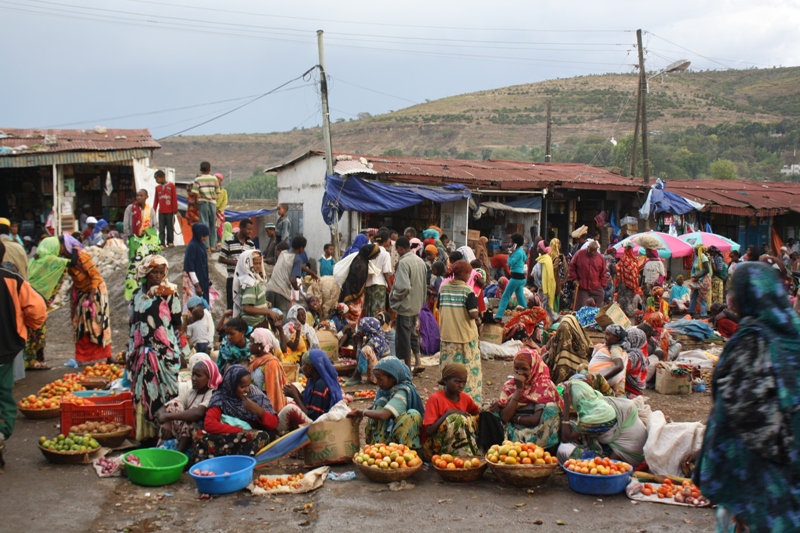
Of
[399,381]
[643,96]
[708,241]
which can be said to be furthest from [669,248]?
[399,381]

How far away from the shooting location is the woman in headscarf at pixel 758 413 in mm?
3049

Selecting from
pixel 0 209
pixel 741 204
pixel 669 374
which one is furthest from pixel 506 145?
pixel 669 374

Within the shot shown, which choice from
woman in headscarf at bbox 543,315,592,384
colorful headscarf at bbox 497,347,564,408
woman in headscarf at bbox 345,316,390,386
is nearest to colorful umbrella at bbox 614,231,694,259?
woman in headscarf at bbox 345,316,390,386

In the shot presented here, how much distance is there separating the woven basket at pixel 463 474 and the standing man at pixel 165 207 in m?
9.89

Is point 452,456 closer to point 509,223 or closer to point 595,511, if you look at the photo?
point 595,511

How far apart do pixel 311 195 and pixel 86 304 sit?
10.2 meters

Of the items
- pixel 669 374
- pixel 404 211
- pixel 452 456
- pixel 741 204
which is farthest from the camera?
pixel 741 204

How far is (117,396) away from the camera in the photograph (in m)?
7.14

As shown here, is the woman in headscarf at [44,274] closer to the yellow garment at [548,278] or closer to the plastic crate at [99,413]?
the plastic crate at [99,413]

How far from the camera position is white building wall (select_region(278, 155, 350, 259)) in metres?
18.5

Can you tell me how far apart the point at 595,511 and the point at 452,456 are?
1.19m

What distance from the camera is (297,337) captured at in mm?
8859

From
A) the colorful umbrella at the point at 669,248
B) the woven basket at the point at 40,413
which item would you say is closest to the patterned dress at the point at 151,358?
the woven basket at the point at 40,413

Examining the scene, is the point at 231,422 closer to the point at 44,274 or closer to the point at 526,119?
the point at 44,274
